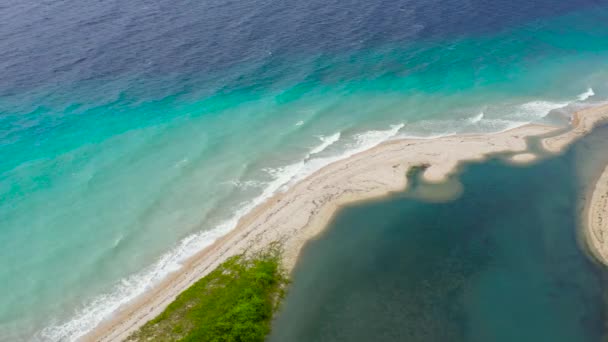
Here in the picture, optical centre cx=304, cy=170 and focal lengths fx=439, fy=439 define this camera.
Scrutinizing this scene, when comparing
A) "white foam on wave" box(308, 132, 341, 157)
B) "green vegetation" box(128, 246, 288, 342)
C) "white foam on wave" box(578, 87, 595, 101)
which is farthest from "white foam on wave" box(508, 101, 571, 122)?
"green vegetation" box(128, 246, 288, 342)

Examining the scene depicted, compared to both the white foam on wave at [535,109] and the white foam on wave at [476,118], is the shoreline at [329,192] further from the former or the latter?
the white foam on wave at [476,118]

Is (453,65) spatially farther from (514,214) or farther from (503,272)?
(503,272)

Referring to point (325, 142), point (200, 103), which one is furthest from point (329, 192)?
point (200, 103)

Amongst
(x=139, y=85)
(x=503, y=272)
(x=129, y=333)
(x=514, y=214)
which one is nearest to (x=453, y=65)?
(x=514, y=214)

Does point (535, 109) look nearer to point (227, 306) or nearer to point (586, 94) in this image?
point (586, 94)

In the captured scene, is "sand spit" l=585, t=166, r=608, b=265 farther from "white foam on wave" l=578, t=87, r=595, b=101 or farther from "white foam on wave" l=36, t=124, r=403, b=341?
"white foam on wave" l=36, t=124, r=403, b=341

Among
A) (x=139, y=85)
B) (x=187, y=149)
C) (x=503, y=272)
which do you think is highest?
(x=139, y=85)

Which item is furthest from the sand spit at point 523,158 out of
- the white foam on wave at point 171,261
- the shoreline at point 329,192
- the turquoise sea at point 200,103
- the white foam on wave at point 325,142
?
the white foam on wave at point 325,142
